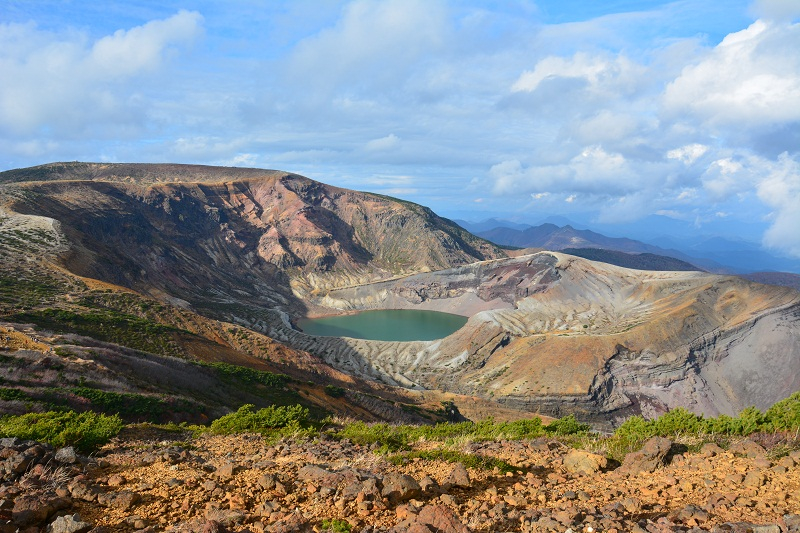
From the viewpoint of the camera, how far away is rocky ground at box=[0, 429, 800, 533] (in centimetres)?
556

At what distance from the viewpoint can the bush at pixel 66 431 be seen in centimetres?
908

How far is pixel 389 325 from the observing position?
93.8 metres

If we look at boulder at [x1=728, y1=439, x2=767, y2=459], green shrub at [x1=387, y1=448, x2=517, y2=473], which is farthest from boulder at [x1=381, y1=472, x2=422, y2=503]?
boulder at [x1=728, y1=439, x2=767, y2=459]

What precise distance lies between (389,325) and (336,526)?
88805 millimetres

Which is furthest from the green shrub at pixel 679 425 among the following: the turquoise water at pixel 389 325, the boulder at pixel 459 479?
the turquoise water at pixel 389 325

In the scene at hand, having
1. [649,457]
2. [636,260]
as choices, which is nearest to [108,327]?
[649,457]

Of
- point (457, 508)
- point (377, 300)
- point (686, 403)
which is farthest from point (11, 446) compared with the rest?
point (377, 300)

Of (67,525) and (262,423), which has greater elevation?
(67,525)

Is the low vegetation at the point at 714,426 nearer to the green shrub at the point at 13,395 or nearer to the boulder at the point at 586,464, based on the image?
the boulder at the point at 586,464

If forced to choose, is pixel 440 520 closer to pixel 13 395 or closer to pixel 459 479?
pixel 459 479

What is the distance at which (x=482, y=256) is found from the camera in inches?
6260

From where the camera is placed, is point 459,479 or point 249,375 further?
point 249,375

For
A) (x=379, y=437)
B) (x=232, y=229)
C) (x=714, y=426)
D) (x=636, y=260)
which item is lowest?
(x=379, y=437)

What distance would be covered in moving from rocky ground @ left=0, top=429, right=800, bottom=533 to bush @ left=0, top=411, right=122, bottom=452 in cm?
73
